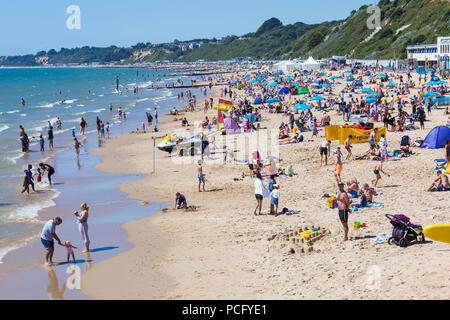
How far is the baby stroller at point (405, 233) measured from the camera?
1002 cm

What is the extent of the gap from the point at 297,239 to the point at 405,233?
8.15 feet

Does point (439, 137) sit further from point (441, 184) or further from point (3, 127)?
point (3, 127)

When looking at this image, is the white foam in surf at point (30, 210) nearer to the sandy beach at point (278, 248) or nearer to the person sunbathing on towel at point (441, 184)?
the sandy beach at point (278, 248)

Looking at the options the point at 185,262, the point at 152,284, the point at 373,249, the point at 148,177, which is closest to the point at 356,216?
the point at 373,249

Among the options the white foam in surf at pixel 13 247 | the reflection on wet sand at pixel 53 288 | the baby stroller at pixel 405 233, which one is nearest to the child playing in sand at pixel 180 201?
the white foam in surf at pixel 13 247

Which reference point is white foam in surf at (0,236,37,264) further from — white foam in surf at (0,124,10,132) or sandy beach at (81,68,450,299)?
white foam in surf at (0,124,10,132)

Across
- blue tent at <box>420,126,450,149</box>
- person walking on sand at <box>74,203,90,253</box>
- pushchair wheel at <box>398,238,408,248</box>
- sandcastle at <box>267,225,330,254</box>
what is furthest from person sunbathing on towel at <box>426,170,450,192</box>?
person walking on sand at <box>74,203,90,253</box>

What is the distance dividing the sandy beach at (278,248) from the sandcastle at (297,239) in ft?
0.13

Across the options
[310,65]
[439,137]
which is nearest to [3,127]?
[439,137]

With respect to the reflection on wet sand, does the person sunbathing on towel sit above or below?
above

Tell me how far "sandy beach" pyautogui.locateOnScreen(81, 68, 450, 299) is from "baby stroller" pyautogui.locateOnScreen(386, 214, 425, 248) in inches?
6.9

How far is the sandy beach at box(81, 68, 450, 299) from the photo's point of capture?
352 inches

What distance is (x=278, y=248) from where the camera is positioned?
11516 mm
